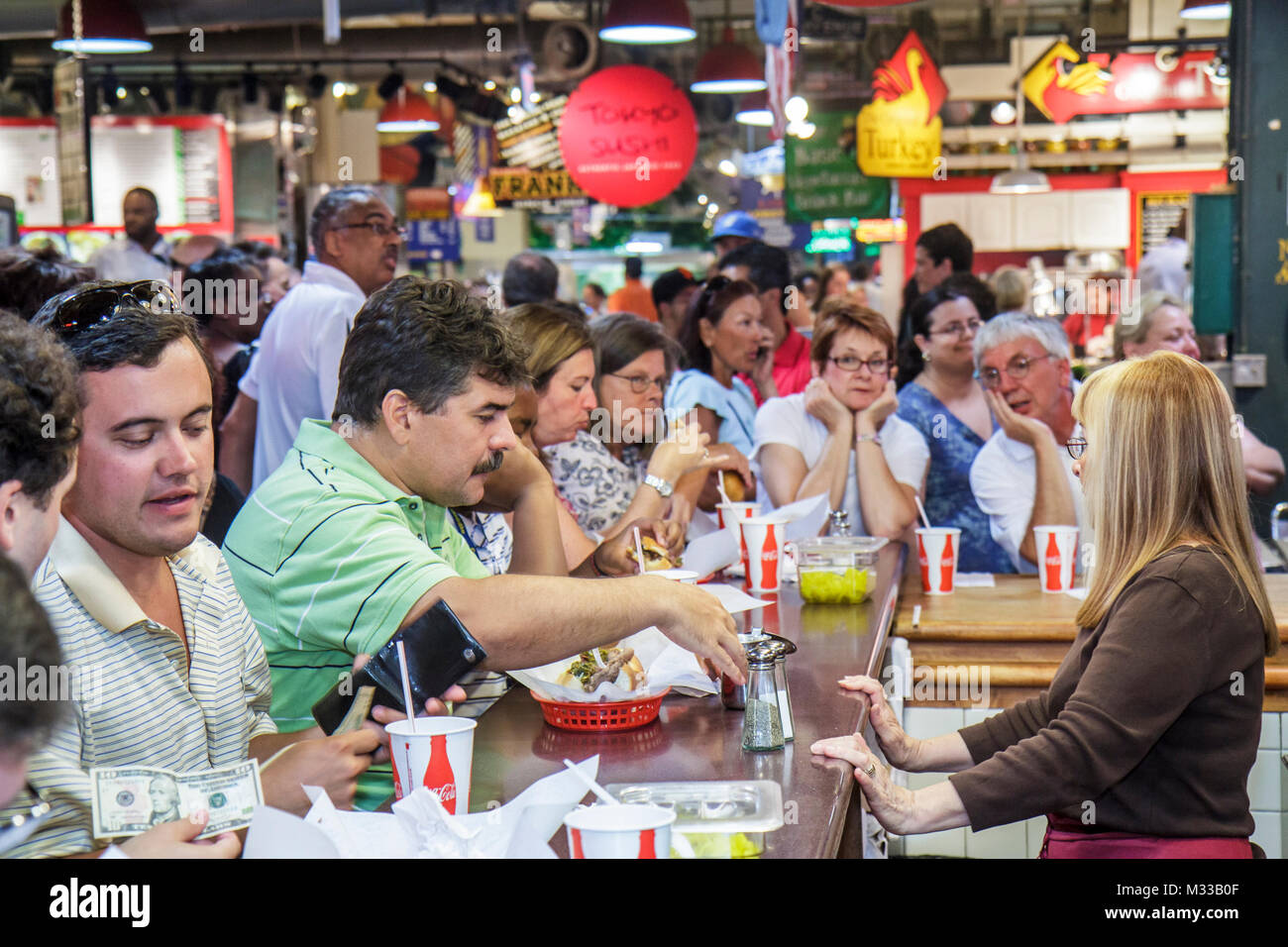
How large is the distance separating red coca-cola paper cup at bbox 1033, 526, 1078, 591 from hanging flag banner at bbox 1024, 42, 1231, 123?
749 cm

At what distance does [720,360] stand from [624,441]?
3.58 ft

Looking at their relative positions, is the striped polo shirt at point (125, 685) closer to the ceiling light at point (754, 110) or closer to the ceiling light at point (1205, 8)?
the ceiling light at point (1205, 8)

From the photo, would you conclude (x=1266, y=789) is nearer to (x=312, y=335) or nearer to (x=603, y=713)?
(x=603, y=713)

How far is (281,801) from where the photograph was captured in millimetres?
1888

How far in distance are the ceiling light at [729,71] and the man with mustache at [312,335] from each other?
4983mm

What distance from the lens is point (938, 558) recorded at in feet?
12.6

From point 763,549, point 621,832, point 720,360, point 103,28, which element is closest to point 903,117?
point 720,360

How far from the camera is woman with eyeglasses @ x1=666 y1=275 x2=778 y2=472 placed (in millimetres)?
5293

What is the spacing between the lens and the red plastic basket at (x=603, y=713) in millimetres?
2381

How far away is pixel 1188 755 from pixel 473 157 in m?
Result: 12.5

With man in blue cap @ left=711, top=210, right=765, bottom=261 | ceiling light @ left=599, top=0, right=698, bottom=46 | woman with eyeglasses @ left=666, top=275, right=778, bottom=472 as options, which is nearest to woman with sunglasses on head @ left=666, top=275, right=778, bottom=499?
woman with eyeglasses @ left=666, top=275, right=778, bottom=472

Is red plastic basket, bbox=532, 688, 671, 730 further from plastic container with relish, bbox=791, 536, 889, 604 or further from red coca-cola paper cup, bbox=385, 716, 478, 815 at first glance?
plastic container with relish, bbox=791, 536, 889, 604

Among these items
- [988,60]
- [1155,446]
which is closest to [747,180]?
[988,60]
